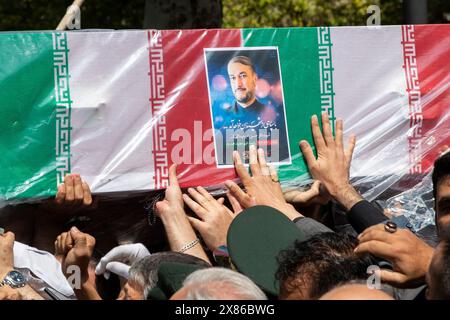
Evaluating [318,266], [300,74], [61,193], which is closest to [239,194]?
[300,74]

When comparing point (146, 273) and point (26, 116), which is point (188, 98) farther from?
point (146, 273)

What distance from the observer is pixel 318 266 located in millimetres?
2398

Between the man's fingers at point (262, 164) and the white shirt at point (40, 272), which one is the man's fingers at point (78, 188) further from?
the man's fingers at point (262, 164)

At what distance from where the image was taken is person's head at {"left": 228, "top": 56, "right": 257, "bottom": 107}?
3287mm

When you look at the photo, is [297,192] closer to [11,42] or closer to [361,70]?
[361,70]

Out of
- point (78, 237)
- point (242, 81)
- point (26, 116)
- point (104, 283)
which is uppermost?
point (242, 81)

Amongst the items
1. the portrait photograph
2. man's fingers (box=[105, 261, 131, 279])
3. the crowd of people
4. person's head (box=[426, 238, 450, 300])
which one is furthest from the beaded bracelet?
person's head (box=[426, 238, 450, 300])

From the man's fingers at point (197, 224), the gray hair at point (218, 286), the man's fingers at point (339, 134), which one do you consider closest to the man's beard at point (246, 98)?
the man's fingers at point (339, 134)

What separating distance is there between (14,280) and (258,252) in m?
0.87

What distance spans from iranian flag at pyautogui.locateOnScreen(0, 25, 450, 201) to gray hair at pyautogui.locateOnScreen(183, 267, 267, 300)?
3.66ft

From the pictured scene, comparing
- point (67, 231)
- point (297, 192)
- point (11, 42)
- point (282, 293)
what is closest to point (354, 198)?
point (297, 192)

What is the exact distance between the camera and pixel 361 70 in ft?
11.2

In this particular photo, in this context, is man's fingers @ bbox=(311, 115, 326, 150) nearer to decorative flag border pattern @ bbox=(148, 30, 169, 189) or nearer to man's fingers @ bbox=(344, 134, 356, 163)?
man's fingers @ bbox=(344, 134, 356, 163)

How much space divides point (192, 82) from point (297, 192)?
59 centimetres
